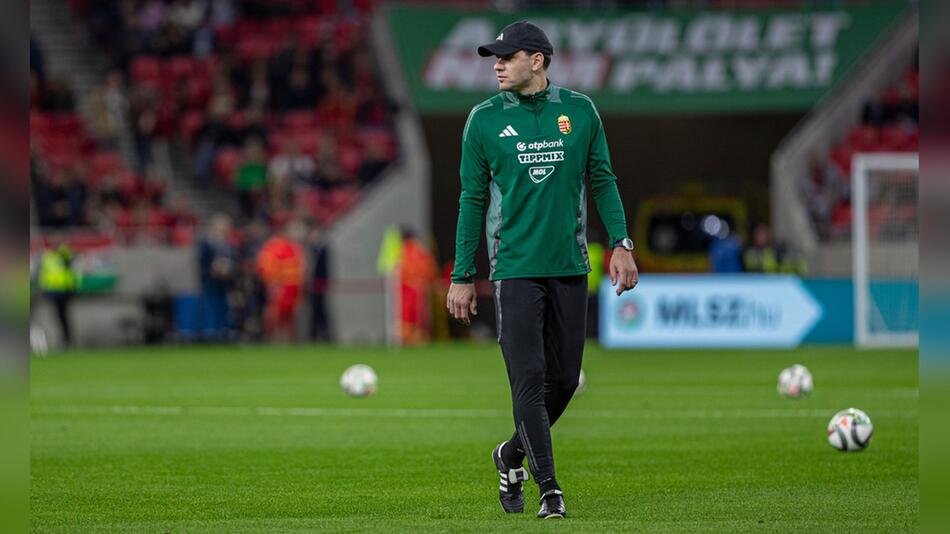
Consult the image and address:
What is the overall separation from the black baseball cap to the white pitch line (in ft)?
22.5

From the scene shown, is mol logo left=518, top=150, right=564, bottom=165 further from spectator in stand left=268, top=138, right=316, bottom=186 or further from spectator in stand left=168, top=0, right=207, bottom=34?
spectator in stand left=168, top=0, right=207, bottom=34

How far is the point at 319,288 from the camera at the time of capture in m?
30.4

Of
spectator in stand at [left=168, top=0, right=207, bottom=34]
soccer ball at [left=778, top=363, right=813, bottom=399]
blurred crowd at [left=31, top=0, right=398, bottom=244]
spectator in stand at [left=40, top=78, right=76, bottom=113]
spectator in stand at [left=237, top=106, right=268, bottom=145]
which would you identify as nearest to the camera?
soccer ball at [left=778, top=363, right=813, bottom=399]

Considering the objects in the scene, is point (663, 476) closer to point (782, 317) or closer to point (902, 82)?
point (782, 317)

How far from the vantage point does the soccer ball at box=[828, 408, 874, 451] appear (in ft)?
36.8

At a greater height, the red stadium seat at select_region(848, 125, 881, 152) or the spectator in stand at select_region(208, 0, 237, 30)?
the spectator in stand at select_region(208, 0, 237, 30)

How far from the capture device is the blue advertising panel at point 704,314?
87.5 ft

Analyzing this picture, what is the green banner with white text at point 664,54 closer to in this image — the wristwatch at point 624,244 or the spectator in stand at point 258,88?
the spectator in stand at point 258,88

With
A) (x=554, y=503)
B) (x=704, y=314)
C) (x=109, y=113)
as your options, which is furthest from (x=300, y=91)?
(x=554, y=503)

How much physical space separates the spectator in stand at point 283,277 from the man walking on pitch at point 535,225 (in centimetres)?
2264

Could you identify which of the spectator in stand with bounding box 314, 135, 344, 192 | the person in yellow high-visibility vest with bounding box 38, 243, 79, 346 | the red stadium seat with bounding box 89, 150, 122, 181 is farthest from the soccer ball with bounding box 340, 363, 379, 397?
the red stadium seat with bounding box 89, 150, 122, 181

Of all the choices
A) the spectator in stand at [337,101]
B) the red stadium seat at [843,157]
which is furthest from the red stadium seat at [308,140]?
the red stadium seat at [843,157]

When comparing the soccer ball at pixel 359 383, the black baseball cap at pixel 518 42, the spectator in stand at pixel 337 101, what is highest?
the spectator in stand at pixel 337 101

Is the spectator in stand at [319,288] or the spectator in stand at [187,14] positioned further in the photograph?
the spectator in stand at [187,14]
